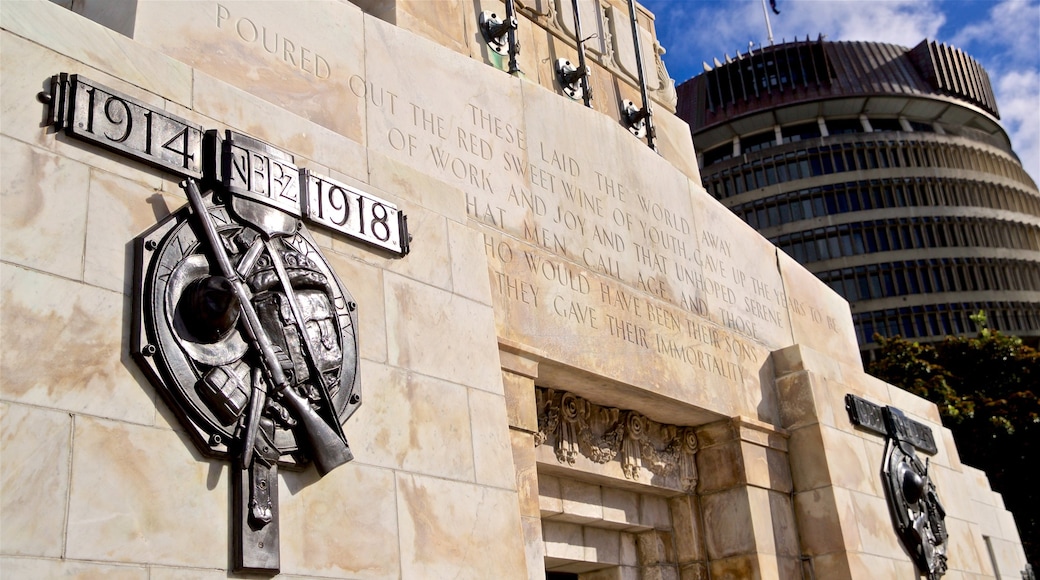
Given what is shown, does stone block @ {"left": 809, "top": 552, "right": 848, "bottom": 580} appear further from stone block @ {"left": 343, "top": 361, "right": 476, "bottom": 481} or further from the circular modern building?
the circular modern building

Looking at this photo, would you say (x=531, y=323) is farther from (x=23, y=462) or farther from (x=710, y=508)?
(x=23, y=462)

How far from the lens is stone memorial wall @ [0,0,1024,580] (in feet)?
18.0

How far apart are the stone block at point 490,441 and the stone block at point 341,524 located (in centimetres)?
94

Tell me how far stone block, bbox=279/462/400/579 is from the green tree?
2741cm

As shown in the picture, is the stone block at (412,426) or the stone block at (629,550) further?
the stone block at (629,550)

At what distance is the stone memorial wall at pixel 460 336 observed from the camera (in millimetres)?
5484

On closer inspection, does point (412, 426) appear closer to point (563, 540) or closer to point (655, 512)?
point (563, 540)

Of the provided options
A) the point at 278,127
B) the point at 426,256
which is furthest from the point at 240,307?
the point at 426,256

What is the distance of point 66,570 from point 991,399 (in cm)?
3163

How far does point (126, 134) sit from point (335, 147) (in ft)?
5.97

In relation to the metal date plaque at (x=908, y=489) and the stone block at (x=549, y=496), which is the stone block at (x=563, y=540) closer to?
the stone block at (x=549, y=496)

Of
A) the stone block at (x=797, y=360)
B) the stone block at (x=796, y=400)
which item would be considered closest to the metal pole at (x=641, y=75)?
the stone block at (x=797, y=360)

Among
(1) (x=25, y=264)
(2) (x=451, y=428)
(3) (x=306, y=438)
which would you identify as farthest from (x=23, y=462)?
(2) (x=451, y=428)

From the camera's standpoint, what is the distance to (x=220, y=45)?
309 inches
